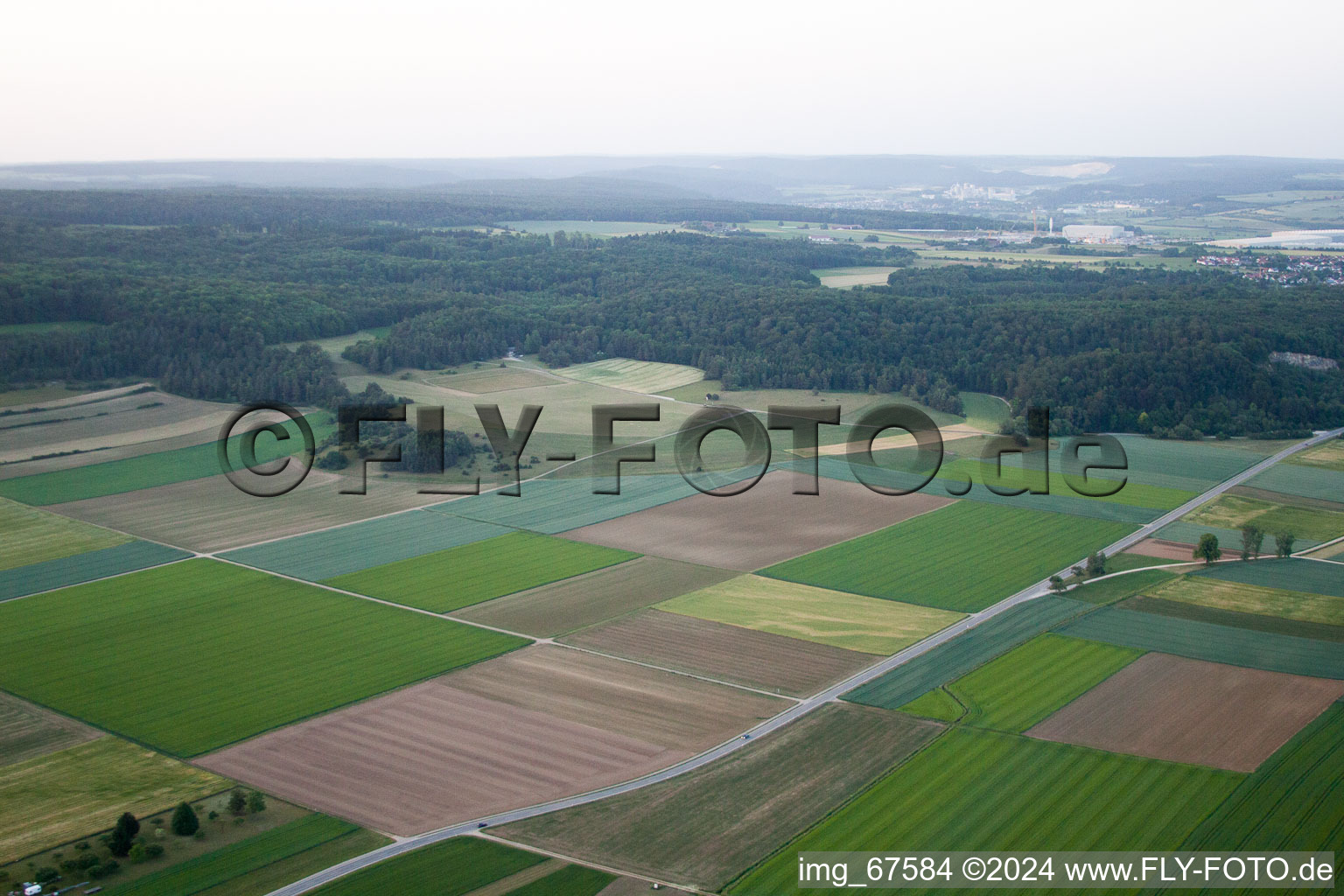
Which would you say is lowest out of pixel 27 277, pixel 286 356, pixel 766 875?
pixel 766 875

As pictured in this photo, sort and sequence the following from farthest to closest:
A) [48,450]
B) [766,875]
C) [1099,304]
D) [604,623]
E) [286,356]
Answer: [1099,304]
[286,356]
[48,450]
[604,623]
[766,875]

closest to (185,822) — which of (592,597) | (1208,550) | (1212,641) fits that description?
(592,597)

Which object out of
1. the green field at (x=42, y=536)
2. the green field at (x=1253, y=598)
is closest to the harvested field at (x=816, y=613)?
the green field at (x=1253, y=598)

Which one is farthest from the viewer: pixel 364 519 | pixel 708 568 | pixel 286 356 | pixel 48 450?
pixel 286 356

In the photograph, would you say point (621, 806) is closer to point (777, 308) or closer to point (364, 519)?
point (364, 519)

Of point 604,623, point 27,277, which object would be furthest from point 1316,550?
point 27,277

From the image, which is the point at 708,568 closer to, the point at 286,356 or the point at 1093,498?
the point at 1093,498

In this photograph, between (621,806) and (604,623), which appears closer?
(621,806)

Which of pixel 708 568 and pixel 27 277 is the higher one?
pixel 27 277
